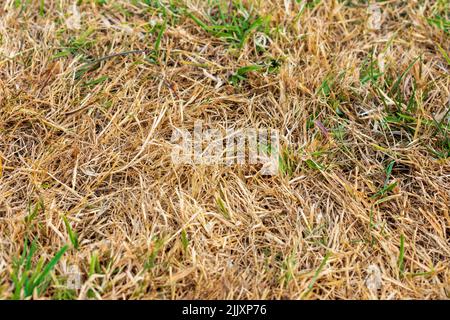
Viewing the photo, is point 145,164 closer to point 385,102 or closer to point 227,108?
point 227,108

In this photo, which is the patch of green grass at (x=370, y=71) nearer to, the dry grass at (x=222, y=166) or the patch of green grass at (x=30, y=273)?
the dry grass at (x=222, y=166)

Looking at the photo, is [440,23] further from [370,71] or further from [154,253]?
[154,253]

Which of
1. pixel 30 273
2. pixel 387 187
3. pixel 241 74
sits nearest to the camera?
pixel 30 273

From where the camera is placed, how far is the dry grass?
5.37ft

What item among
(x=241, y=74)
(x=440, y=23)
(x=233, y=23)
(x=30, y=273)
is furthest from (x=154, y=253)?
(x=440, y=23)

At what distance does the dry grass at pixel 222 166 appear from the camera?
1.64 meters

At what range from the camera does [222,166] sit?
6.05ft

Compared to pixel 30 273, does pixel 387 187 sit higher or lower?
higher

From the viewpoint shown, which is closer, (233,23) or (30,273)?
(30,273)

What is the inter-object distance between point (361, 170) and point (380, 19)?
754mm

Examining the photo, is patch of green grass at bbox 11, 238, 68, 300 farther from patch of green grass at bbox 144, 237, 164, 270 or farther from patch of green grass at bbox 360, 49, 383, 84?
patch of green grass at bbox 360, 49, 383, 84

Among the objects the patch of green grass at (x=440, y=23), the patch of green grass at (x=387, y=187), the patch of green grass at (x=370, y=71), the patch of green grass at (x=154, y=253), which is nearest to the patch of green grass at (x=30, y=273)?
the patch of green grass at (x=154, y=253)
